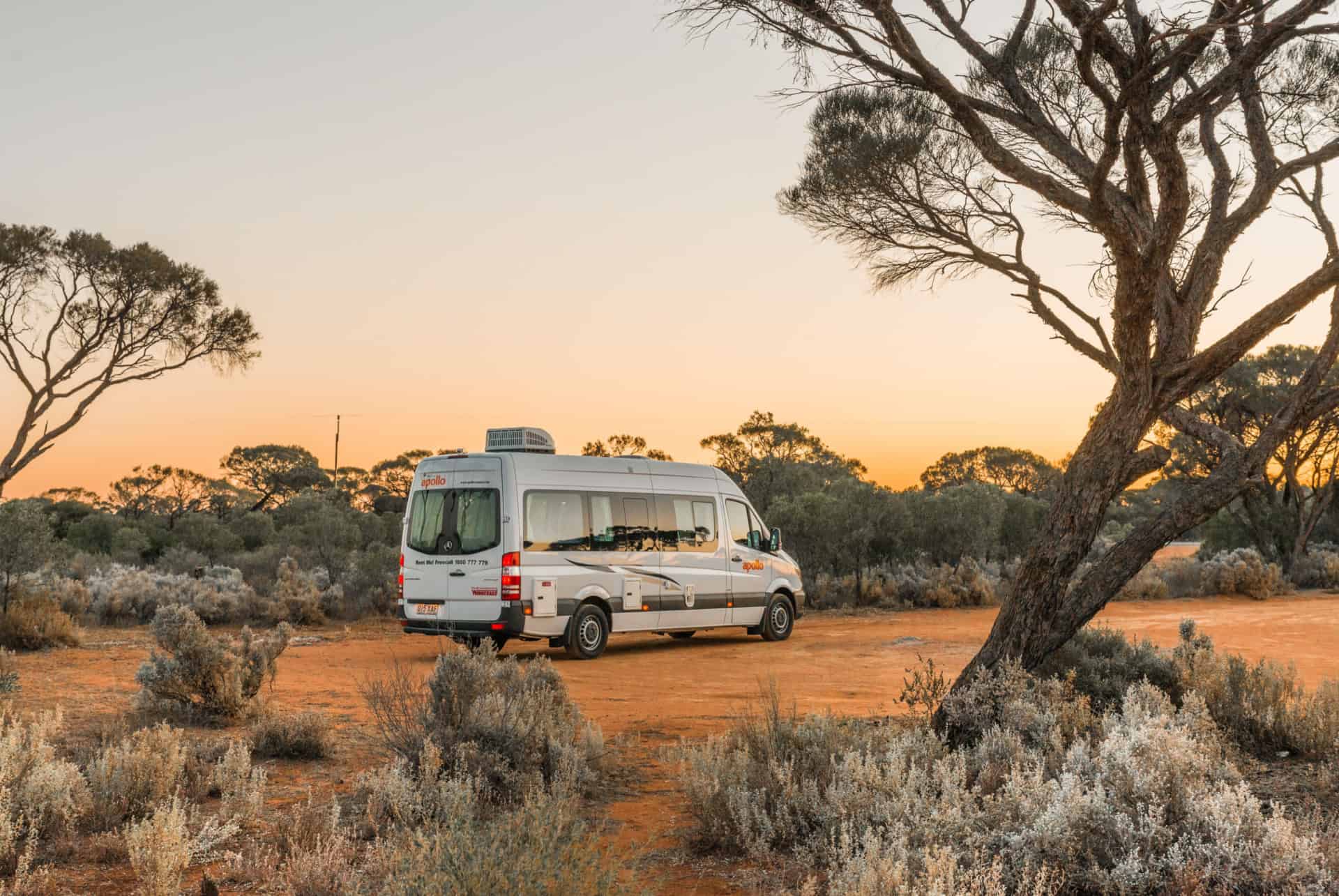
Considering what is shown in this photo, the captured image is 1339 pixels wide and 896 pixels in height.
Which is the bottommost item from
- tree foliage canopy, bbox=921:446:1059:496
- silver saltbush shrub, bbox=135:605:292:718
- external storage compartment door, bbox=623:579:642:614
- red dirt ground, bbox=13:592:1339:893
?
red dirt ground, bbox=13:592:1339:893

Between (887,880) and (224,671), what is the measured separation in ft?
22.1

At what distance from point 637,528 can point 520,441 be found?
2092mm

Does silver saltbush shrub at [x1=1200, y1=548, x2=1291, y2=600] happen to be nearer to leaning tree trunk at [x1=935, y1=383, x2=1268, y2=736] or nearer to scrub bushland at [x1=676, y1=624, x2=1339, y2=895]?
scrub bushland at [x1=676, y1=624, x2=1339, y2=895]

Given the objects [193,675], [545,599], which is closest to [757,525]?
[545,599]

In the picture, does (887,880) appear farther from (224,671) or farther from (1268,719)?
(224,671)

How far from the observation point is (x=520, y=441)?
13875 mm

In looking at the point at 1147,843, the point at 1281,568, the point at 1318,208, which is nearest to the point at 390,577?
the point at 1318,208

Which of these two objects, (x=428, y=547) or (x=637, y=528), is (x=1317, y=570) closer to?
(x=637, y=528)

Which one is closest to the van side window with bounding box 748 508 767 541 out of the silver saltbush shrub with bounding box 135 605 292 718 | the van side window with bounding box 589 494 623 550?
the van side window with bounding box 589 494 623 550

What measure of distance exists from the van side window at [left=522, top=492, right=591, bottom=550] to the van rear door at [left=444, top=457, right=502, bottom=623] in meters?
0.41

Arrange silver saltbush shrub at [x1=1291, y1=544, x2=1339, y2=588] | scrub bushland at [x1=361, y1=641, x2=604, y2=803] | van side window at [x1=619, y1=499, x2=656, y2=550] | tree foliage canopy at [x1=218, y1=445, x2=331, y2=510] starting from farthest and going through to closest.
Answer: tree foliage canopy at [x1=218, y1=445, x2=331, y2=510]
silver saltbush shrub at [x1=1291, y1=544, x2=1339, y2=588]
van side window at [x1=619, y1=499, x2=656, y2=550]
scrub bushland at [x1=361, y1=641, x2=604, y2=803]

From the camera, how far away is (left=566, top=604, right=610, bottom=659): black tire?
13.7 m

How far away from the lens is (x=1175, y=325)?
7152mm

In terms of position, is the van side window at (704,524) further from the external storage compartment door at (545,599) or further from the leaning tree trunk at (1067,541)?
the leaning tree trunk at (1067,541)
